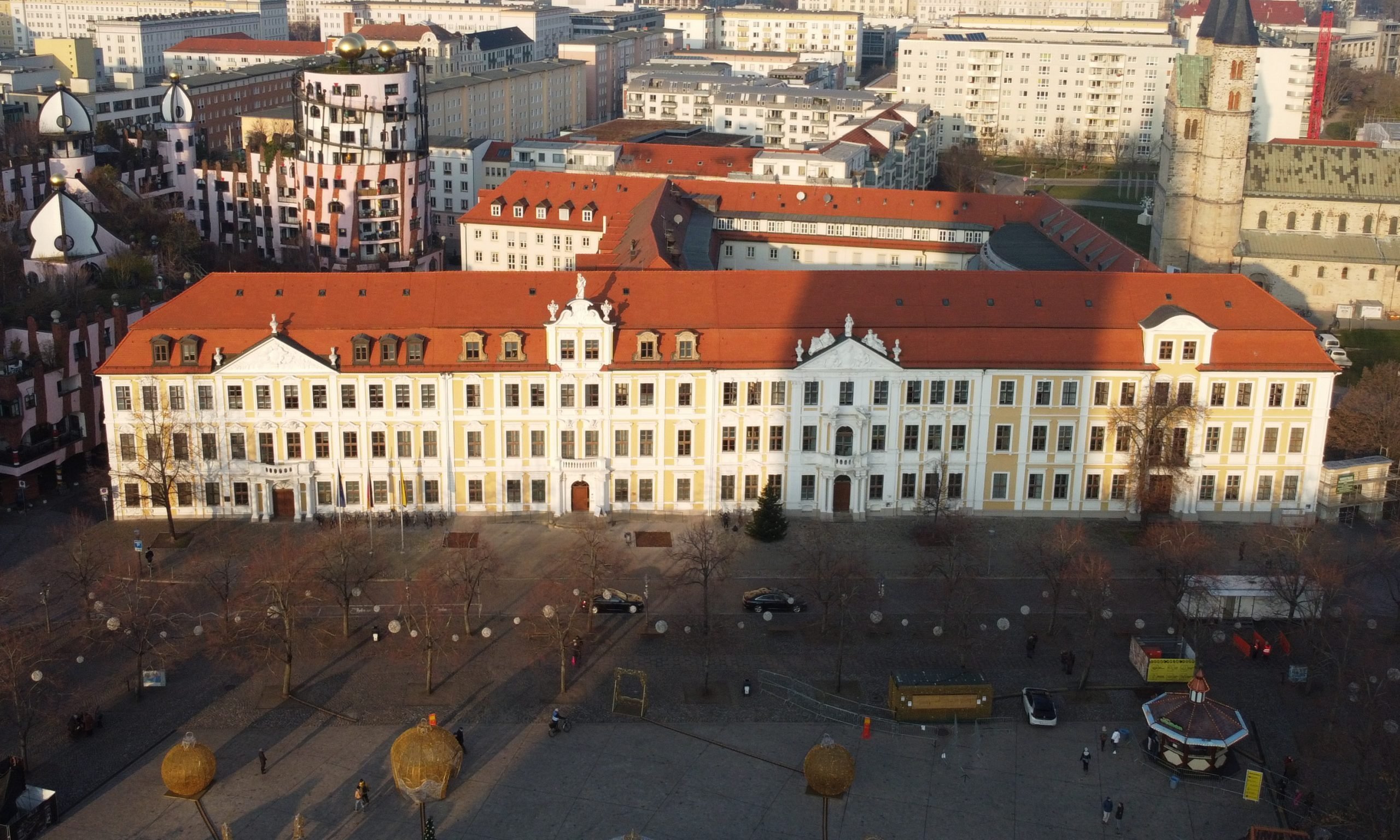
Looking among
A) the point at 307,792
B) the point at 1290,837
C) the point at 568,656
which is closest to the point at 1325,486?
the point at 1290,837

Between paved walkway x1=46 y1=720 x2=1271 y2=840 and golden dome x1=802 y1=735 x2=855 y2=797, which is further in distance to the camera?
paved walkway x1=46 y1=720 x2=1271 y2=840

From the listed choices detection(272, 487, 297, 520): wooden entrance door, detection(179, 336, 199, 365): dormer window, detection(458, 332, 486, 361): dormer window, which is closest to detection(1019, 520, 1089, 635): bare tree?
detection(458, 332, 486, 361): dormer window

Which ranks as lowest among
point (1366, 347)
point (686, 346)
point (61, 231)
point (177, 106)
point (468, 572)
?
point (468, 572)

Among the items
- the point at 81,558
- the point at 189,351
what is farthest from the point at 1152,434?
the point at 81,558

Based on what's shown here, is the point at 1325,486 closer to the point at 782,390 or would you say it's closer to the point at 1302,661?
the point at 1302,661

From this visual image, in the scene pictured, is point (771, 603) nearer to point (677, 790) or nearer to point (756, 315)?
point (677, 790)

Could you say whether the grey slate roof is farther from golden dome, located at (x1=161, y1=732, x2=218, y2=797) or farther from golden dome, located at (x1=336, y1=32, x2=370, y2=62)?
golden dome, located at (x1=161, y1=732, x2=218, y2=797)
